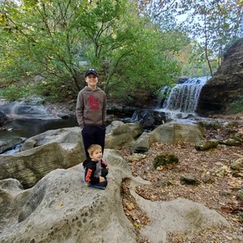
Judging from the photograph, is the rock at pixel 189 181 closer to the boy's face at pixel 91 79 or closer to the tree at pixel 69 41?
the boy's face at pixel 91 79

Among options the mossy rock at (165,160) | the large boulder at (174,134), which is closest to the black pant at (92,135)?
the mossy rock at (165,160)

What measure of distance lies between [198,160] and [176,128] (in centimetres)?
221

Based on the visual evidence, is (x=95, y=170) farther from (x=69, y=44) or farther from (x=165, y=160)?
(x=69, y=44)

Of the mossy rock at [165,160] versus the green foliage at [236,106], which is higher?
the green foliage at [236,106]

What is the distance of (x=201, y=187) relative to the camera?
10.5 ft

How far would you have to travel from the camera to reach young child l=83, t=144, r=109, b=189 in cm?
214

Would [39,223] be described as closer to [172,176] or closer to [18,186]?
[18,186]

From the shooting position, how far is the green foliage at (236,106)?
11405mm

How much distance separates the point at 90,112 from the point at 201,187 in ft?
8.16

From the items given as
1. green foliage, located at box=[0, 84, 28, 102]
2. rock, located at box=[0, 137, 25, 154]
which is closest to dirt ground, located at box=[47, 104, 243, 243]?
rock, located at box=[0, 137, 25, 154]

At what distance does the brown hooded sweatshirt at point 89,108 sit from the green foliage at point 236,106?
39.3ft

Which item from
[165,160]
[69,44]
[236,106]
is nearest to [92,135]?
[165,160]

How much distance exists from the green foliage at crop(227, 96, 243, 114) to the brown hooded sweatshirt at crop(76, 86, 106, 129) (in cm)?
1199

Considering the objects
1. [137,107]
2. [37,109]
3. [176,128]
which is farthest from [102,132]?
[137,107]
